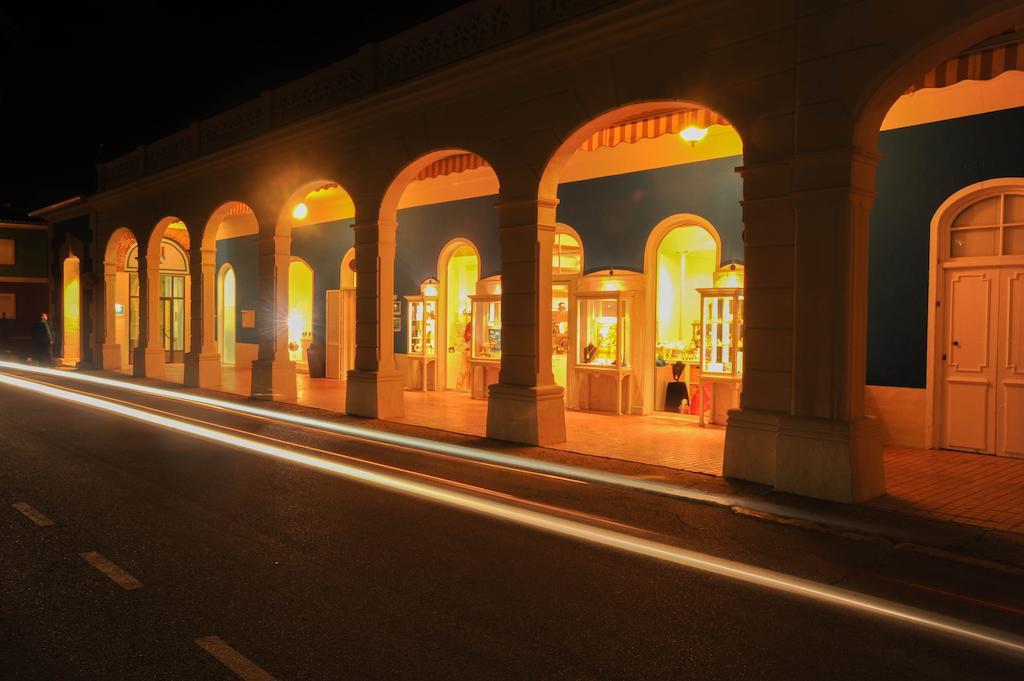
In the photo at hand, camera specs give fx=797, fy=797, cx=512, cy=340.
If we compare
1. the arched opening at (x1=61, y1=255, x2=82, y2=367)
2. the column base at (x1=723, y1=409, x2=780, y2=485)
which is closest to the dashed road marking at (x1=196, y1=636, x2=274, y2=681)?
the column base at (x1=723, y1=409, x2=780, y2=485)

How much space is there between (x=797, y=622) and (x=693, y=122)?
7.39m

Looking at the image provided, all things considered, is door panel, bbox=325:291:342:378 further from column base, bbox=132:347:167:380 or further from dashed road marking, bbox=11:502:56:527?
dashed road marking, bbox=11:502:56:527

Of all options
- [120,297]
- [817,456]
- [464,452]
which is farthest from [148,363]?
[817,456]

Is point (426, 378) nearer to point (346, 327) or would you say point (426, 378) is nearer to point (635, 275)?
point (346, 327)

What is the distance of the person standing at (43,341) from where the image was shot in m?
26.9

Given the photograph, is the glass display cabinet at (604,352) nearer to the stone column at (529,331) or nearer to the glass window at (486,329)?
the glass window at (486,329)

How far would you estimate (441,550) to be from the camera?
5.84m

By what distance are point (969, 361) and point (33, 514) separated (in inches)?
420

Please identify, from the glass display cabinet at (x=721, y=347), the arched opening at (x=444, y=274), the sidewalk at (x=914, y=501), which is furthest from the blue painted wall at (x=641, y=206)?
the sidewalk at (x=914, y=501)

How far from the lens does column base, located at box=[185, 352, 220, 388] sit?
18.9 meters

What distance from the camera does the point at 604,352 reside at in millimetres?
14469

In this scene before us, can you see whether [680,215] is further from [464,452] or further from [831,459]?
[831,459]

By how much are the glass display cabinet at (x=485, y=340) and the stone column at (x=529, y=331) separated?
4759 mm

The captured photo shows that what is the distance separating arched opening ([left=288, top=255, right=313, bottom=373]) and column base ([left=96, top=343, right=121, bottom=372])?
535 cm
